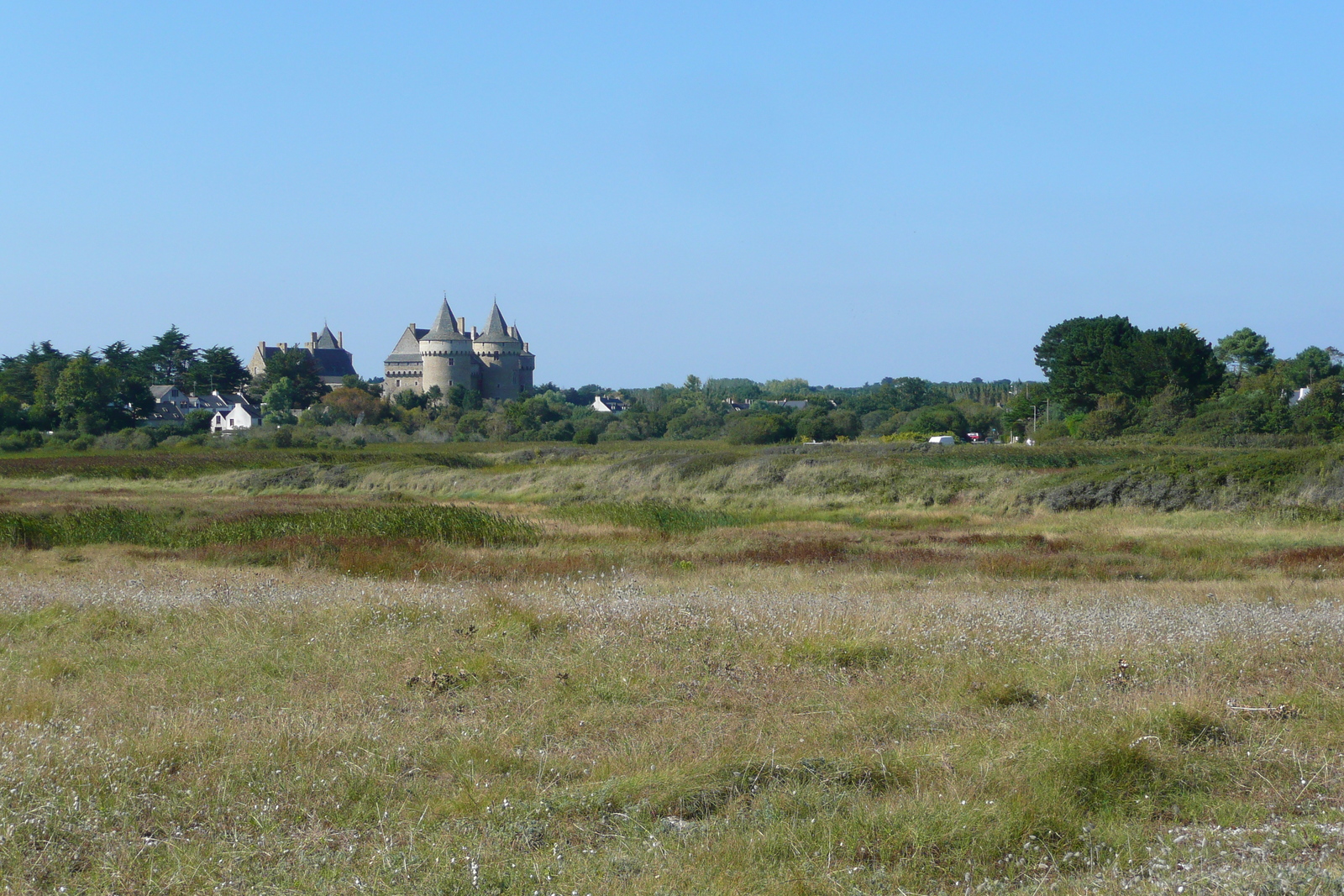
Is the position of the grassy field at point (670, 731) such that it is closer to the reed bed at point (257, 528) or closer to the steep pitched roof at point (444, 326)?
the reed bed at point (257, 528)

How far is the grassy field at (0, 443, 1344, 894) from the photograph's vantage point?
177 inches

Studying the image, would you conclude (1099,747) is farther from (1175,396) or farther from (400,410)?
(400,410)

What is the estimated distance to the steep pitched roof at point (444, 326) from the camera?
129m

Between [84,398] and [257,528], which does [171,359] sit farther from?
[257,528]

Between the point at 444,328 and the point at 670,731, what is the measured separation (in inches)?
5085

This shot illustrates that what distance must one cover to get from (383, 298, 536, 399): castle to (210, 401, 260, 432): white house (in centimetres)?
2107

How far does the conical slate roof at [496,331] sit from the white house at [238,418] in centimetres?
3322

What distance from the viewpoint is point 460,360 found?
12719 cm

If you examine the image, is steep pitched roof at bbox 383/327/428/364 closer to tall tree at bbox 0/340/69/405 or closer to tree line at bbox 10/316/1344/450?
tree line at bbox 10/316/1344/450

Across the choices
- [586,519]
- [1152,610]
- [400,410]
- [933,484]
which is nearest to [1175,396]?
[933,484]

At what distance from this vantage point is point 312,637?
950 cm

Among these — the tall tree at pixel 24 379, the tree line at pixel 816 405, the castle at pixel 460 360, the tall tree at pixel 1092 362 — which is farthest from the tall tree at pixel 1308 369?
the tall tree at pixel 24 379

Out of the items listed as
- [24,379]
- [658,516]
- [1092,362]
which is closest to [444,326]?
[24,379]

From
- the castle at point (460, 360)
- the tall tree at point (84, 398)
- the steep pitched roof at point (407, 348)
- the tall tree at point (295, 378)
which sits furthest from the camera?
the steep pitched roof at point (407, 348)
